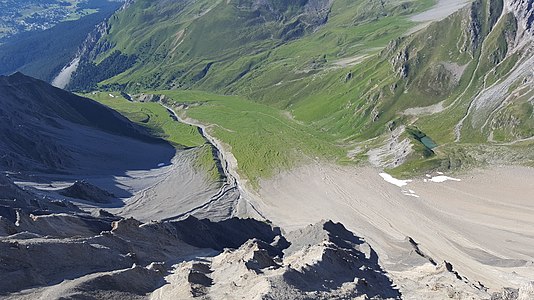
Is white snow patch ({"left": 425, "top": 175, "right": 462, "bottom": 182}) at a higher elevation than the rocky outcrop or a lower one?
lower

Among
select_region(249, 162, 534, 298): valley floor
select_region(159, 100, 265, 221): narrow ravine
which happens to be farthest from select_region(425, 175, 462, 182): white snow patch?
select_region(159, 100, 265, 221): narrow ravine

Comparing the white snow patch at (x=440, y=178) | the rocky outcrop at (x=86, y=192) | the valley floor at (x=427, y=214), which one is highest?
the rocky outcrop at (x=86, y=192)

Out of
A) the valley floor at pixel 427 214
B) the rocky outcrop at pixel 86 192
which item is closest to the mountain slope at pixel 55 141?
the rocky outcrop at pixel 86 192

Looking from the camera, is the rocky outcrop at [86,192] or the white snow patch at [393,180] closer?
the rocky outcrop at [86,192]

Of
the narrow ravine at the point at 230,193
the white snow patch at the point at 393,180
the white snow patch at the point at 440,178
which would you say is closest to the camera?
the narrow ravine at the point at 230,193

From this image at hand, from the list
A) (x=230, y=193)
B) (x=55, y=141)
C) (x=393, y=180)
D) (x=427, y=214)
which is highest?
(x=55, y=141)

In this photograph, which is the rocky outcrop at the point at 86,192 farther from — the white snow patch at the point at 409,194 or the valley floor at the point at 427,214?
the white snow patch at the point at 409,194

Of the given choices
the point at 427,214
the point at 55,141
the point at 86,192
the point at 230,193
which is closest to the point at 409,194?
the point at 427,214

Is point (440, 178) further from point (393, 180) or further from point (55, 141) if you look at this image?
point (55, 141)

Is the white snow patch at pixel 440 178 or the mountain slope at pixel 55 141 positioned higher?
the mountain slope at pixel 55 141

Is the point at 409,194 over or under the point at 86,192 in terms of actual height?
under

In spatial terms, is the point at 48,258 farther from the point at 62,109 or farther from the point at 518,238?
the point at 62,109

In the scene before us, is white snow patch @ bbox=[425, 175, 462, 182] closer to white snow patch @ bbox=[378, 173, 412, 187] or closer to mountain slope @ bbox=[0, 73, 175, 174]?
white snow patch @ bbox=[378, 173, 412, 187]
